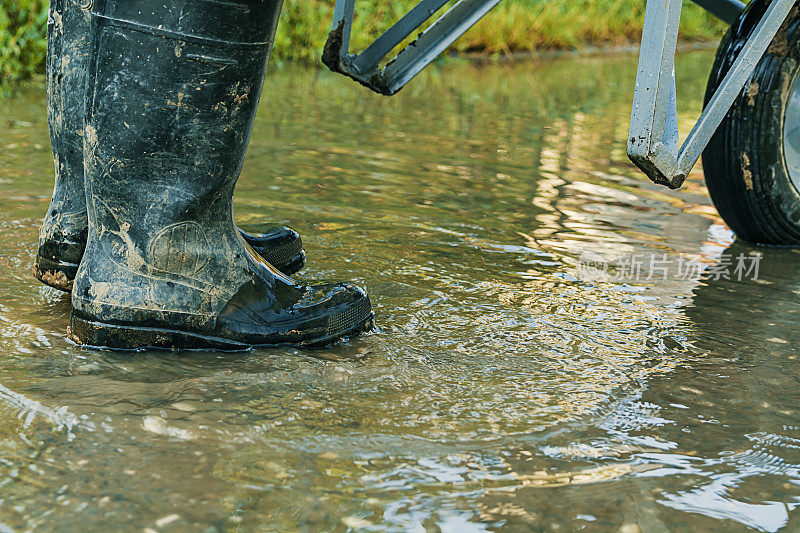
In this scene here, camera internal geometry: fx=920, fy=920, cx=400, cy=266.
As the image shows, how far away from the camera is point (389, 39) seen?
2.39 metres

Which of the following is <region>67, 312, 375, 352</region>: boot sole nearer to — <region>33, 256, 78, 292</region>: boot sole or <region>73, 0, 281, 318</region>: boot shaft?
<region>73, 0, 281, 318</region>: boot shaft

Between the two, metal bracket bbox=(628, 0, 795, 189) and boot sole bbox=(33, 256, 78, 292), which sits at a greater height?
metal bracket bbox=(628, 0, 795, 189)

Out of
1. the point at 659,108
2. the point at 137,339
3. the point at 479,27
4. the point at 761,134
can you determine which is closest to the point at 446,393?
the point at 137,339

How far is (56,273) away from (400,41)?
42.1 inches

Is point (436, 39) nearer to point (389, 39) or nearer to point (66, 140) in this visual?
point (389, 39)

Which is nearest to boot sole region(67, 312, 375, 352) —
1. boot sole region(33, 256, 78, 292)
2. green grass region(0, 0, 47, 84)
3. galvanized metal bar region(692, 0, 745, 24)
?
boot sole region(33, 256, 78, 292)

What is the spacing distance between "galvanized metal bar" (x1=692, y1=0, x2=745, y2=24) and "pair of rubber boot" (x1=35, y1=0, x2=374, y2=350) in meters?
1.50

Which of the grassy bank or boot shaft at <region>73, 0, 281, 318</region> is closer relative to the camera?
boot shaft at <region>73, 0, 281, 318</region>

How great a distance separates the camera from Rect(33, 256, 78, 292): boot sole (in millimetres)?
1747

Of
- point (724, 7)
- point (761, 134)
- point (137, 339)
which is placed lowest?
point (137, 339)

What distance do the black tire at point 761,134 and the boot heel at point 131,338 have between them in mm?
1483

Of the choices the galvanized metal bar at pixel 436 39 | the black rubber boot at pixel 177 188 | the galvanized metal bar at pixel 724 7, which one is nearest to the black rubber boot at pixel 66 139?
the black rubber boot at pixel 177 188

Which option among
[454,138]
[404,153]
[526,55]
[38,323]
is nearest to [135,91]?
[38,323]

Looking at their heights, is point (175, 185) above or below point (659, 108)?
below
